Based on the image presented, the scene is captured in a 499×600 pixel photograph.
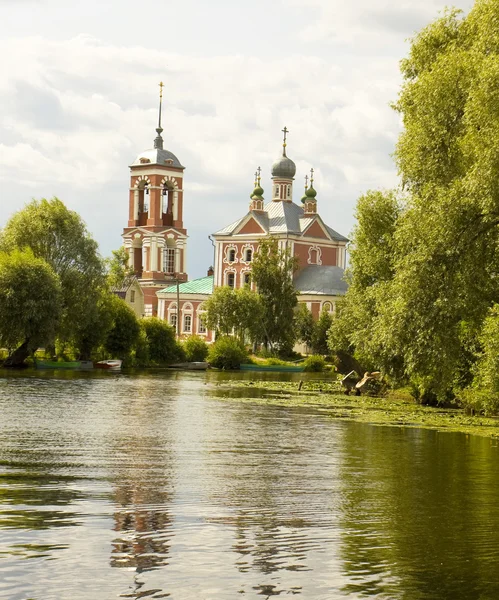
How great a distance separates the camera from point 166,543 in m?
11.8

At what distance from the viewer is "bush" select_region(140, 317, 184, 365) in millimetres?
73875

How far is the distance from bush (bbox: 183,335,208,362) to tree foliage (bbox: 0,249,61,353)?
1936 centimetres

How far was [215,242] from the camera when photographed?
4218 inches

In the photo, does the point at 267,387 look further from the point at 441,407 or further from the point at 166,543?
the point at 166,543

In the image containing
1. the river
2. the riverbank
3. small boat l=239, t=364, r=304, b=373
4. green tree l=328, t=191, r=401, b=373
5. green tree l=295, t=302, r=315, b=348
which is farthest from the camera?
green tree l=295, t=302, r=315, b=348

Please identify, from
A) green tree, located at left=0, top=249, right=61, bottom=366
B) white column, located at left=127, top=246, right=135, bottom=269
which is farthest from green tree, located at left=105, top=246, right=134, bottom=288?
green tree, located at left=0, top=249, right=61, bottom=366

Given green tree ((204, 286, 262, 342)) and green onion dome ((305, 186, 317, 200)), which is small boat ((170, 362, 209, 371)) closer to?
green tree ((204, 286, 262, 342))

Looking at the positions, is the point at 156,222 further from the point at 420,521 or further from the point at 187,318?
the point at 420,521

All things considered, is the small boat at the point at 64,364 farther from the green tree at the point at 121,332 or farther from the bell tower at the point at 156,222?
the bell tower at the point at 156,222

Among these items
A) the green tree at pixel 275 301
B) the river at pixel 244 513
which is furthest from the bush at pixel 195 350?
the river at pixel 244 513

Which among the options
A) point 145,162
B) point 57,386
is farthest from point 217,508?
point 145,162

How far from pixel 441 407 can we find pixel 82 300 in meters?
31.5

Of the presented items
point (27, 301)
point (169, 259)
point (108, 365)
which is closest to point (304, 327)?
point (169, 259)

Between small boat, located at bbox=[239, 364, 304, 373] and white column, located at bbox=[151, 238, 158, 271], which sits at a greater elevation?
white column, located at bbox=[151, 238, 158, 271]
